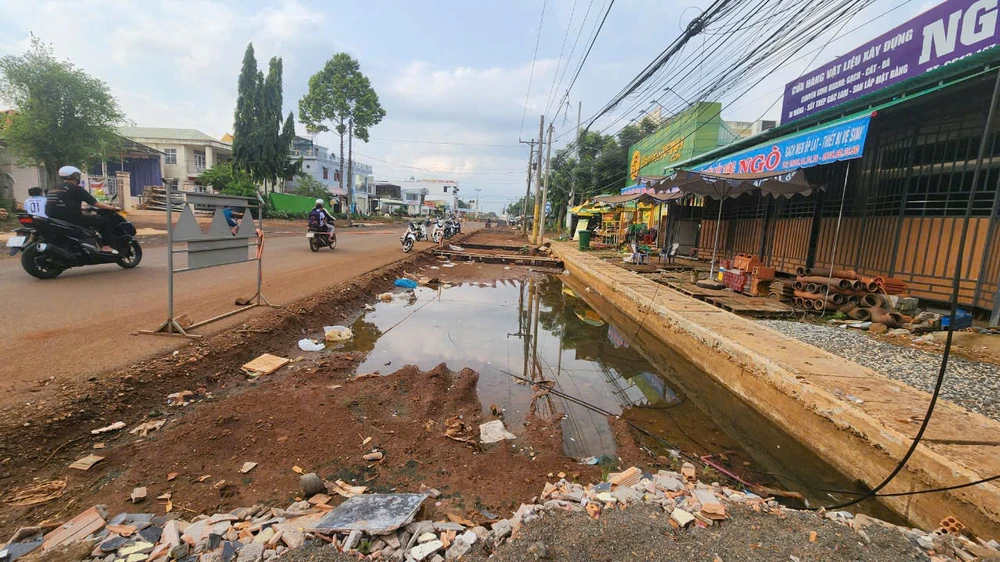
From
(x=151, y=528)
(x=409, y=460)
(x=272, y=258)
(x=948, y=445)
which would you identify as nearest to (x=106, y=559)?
(x=151, y=528)

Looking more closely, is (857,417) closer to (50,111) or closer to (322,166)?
(50,111)

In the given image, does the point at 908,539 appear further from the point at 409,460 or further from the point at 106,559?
the point at 106,559

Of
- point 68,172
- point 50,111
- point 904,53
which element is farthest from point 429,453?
point 50,111

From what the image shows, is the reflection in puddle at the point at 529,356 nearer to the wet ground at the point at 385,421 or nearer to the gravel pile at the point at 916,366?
the wet ground at the point at 385,421

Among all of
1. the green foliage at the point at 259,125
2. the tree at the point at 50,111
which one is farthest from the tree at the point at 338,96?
the tree at the point at 50,111

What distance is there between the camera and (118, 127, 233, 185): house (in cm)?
3180

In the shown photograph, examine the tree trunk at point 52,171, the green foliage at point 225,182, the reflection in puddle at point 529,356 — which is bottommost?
the reflection in puddle at point 529,356

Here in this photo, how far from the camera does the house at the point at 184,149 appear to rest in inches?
1252

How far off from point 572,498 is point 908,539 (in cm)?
174

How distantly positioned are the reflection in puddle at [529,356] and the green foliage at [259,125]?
27198mm

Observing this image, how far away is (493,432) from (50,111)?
22.8 metres

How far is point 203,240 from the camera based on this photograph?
488 centimetres

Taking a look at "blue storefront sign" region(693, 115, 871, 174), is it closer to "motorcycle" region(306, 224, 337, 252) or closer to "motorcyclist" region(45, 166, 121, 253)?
"motorcyclist" region(45, 166, 121, 253)

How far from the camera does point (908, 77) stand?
23.4ft
